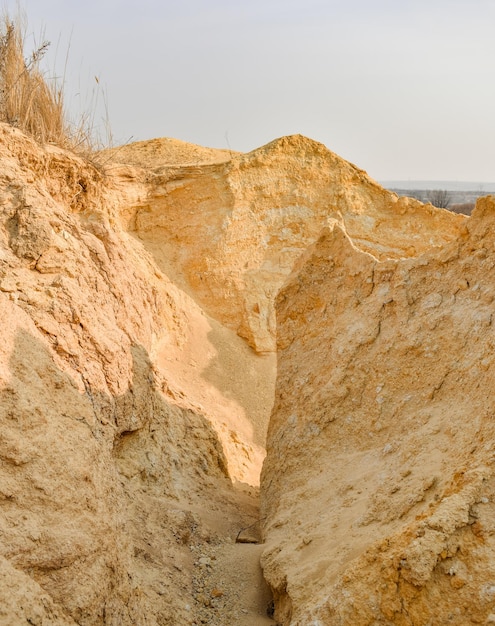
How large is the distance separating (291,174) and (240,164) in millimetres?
942

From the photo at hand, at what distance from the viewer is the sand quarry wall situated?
2.66 meters

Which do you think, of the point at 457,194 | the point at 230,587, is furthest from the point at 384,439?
the point at 457,194

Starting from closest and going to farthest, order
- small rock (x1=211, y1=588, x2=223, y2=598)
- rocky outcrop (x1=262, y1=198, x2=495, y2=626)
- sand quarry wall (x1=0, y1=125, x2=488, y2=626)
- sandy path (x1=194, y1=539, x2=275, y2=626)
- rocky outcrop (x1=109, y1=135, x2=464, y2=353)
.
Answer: rocky outcrop (x1=262, y1=198, x2=495, y2=626) → sand quarry wall (x1=0, y1=125, x2=488, y2=626) → sandy path (x1=194, y1=539, x2=275, y2=626) → small rock (x1=211, y1=588, x2=223, y2=598) → rocky outcrop (x1=109, y1=135, x2=464, y2=353)

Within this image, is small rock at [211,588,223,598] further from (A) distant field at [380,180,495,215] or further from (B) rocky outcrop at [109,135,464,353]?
(B) rocky outcrop at [109,135,464,353]

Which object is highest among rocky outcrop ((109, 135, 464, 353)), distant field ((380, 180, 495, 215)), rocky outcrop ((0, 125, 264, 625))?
distant field ((380, 180, 495, 215))

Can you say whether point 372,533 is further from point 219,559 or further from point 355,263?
point 355,263

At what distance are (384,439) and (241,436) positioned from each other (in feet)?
13.1

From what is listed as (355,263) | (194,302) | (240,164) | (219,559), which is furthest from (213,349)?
(219,559)

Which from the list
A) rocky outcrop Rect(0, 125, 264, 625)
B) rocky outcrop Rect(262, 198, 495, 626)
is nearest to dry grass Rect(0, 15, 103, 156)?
rocky outcrop Rect(0, 125, 264, 625)

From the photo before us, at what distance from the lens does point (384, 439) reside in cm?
418

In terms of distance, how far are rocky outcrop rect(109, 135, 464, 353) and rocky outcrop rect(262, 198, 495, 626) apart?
4667mm

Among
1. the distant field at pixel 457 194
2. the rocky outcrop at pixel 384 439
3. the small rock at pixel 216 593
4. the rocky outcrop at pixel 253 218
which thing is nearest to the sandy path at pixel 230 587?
the small rock at pixel 216 593

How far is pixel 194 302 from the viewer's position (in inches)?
396

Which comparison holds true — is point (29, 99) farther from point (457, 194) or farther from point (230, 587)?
point (457, 194)
